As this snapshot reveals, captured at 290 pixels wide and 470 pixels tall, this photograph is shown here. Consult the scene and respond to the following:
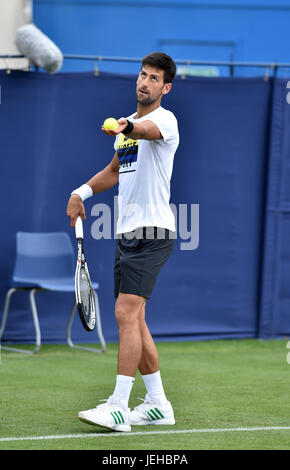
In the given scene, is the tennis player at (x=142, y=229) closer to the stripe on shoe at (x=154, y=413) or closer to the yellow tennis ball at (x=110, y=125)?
the stripe on shoe at (x=154, y=413)

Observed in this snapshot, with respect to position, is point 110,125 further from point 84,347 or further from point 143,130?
point 84,347

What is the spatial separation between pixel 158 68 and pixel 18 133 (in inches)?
136

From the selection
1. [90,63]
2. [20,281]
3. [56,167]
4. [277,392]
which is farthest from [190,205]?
[90,63]

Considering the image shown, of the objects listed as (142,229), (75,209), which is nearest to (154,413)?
(142,229)

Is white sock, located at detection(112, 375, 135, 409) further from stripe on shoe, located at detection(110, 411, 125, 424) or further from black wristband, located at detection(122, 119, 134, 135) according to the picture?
black wristband, located at detection(122, 119, 134, 135)

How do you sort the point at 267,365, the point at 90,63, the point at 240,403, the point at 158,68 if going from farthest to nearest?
the point at 90,63
the point at 267,365
the point at 240,403
the point at 158,68

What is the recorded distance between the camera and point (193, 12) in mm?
11367

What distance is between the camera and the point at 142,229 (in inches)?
178

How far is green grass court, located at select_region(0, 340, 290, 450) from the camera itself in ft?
13.9

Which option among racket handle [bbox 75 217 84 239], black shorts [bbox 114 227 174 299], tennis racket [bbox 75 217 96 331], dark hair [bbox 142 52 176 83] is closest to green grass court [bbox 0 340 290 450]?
tennis racket [bbox 75 217 96 331]

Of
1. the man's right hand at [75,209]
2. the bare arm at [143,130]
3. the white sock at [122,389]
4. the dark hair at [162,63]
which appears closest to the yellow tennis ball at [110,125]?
the bare arm at [143,130]

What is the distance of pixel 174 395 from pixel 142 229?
147 cm

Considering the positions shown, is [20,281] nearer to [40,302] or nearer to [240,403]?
[40,302]

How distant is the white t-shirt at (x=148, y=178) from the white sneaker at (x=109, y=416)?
0.84 metres
